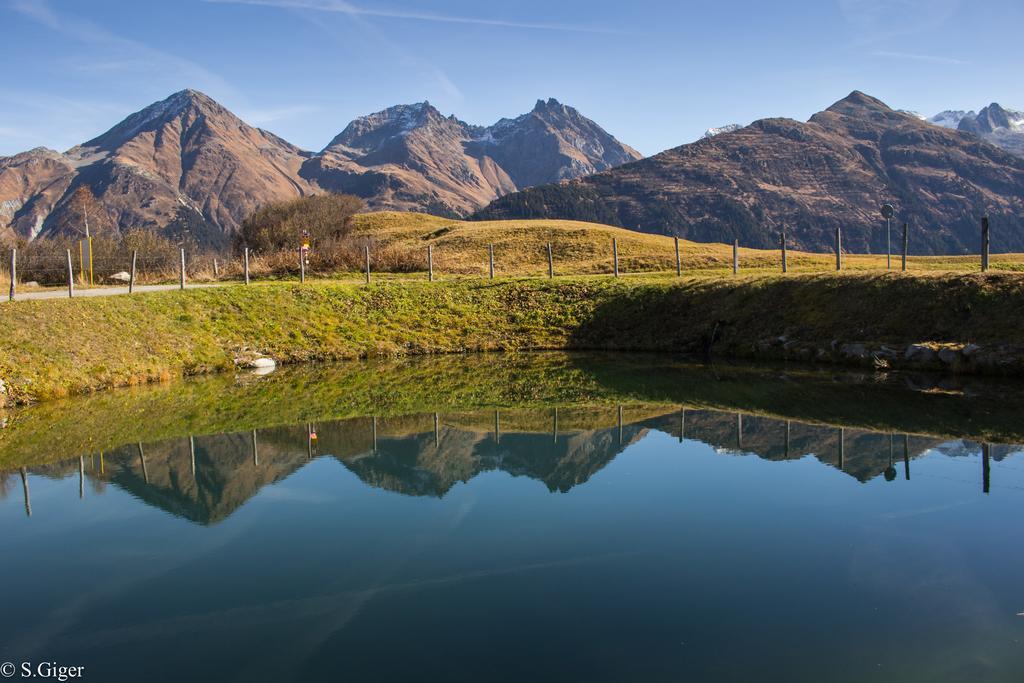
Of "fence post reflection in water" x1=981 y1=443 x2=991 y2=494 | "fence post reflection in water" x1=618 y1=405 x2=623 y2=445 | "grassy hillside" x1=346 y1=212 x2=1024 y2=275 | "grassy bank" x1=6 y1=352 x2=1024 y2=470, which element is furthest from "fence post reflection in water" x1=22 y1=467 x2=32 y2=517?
"grassy hillside" x1=346 y1=212 x2=1024 y2=275

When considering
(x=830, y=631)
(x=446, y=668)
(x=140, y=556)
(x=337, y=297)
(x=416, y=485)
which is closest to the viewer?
(x=446, y=668)

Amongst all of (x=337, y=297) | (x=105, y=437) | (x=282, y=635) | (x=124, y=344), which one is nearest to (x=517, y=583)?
(x=282, y=635)

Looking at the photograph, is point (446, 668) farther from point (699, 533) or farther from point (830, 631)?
point (699, 533)

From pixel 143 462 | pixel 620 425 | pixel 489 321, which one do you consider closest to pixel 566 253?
pixel 489 321

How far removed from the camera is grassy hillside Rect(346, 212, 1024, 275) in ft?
158

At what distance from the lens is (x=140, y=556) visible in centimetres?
1102

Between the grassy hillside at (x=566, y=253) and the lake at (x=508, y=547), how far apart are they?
26014 mm

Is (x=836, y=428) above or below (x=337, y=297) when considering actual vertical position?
below

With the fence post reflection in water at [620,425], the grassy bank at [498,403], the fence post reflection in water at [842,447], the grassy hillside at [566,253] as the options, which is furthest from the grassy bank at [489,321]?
the fence post reflection in water at [620,425]

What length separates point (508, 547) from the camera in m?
11.0

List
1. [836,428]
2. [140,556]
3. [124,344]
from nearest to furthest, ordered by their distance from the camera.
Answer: [140,556] → [836,428] → [124,344]

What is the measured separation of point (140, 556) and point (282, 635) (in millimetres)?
3869

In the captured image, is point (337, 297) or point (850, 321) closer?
point (850, 321)

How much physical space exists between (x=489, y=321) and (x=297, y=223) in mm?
30910
